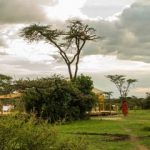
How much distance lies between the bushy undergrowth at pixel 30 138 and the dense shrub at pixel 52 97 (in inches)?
991

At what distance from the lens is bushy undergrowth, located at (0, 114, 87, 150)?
35.1 ft

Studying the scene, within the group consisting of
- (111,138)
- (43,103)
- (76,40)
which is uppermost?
(76,40)

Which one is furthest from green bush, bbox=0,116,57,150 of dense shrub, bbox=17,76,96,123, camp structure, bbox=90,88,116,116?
camp structure, bbox=90,88,116,116

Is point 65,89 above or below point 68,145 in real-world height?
above

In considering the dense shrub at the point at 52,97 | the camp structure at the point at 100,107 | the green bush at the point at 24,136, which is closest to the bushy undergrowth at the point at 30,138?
the green bush at the point at 24,136

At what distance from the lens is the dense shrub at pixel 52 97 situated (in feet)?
121

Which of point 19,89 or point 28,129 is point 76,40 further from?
point 28,129

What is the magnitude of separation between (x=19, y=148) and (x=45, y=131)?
680mm

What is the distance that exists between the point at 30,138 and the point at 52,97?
86.7 ft

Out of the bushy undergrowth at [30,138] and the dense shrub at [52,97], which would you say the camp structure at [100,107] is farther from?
the bushy undergrowth at [30,138]

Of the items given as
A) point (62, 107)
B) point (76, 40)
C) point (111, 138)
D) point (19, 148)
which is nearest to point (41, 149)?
point (19, 148)

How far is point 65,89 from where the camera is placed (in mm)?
37531

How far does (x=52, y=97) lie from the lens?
3719 centimetres

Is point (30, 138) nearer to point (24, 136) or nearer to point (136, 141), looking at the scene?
point (24, 136)
